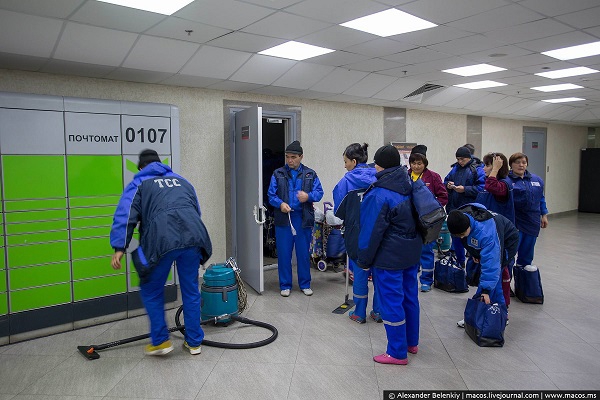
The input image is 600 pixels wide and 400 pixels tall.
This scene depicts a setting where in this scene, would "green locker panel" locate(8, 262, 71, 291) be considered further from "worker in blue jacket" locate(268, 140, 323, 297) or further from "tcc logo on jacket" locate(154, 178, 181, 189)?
"worker in blue jacket" locate(268, 140, 323, 297)

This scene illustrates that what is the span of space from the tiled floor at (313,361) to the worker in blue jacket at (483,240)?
2.12 ft

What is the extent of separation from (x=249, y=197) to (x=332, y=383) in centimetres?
269

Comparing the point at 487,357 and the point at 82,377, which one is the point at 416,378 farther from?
the point at 82,377

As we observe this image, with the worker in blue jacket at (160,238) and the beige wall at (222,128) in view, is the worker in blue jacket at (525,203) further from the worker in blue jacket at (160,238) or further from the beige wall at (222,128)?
the worker in blue jacket at (160,238)

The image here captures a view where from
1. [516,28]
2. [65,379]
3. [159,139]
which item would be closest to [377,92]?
[516,28]

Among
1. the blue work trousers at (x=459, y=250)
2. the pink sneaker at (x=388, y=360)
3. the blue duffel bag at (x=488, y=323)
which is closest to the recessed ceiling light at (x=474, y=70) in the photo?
the blue work trousers at (x=459, y=250)

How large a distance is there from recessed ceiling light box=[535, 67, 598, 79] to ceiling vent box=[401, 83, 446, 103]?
1.53 m

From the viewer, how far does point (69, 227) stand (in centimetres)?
405

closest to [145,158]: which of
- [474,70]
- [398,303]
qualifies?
[398,303]

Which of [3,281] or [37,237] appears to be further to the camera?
[37,237]

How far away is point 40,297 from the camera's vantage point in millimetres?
3955

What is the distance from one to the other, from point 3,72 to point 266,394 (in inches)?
152

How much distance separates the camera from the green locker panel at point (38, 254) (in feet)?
12.4

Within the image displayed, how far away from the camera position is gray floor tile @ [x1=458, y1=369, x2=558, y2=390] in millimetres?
3023
